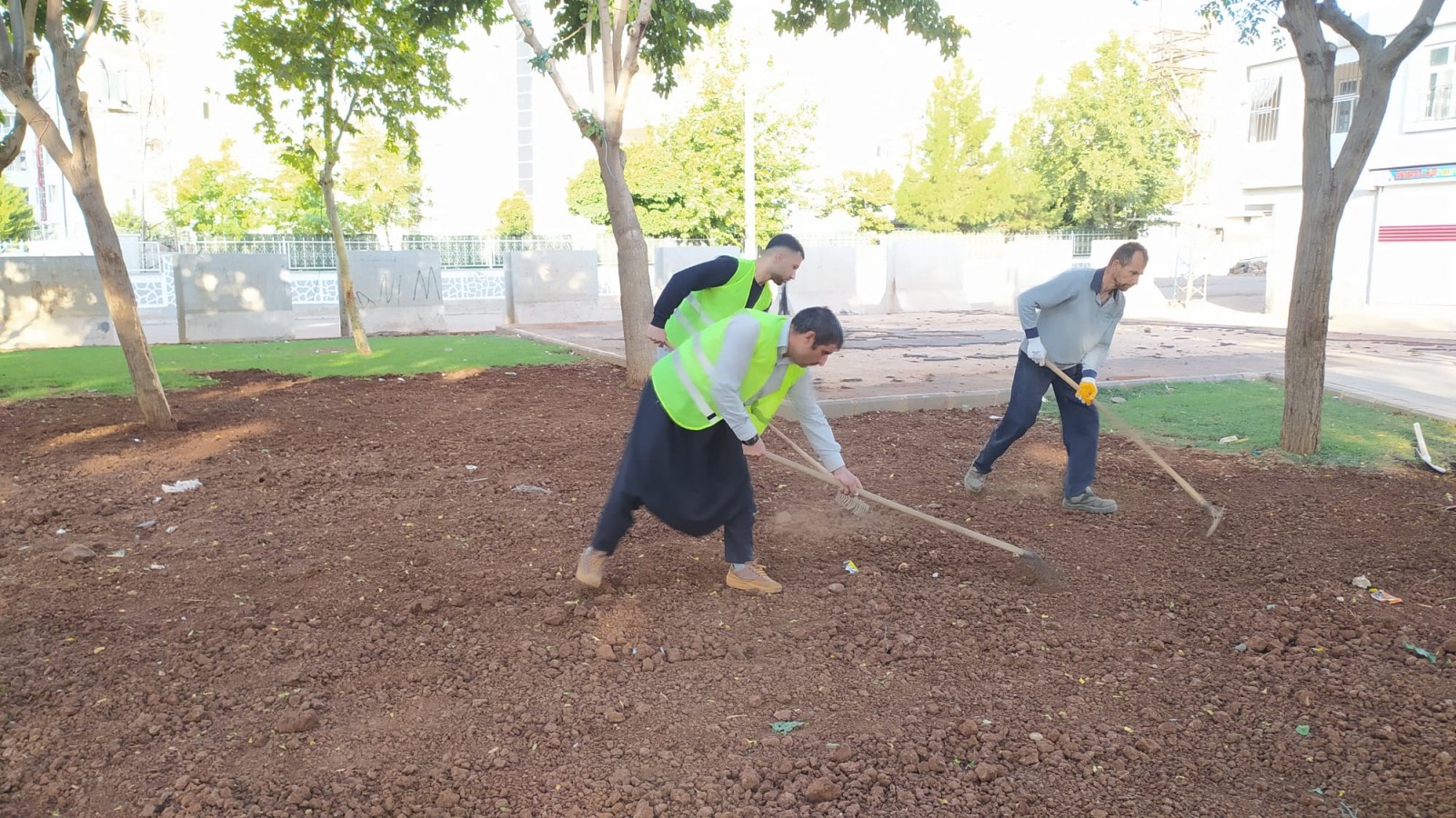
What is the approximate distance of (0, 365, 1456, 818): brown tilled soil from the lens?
10.1ft

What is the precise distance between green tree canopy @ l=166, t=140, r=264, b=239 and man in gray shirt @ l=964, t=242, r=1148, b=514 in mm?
31649

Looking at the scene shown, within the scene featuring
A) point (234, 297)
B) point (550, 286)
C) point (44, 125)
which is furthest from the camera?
point (550, 286)

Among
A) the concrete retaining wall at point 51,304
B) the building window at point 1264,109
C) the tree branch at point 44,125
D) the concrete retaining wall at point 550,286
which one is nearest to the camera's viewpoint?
the tree branch at point 44,125

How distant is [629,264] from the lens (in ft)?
34.0

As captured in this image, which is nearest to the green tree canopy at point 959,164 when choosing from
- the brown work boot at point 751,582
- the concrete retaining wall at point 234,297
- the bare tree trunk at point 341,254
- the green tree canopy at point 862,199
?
the green tree canopy at point 862,199

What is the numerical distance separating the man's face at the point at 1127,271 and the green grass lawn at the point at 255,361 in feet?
28.5

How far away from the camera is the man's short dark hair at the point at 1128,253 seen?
5512 millimetres

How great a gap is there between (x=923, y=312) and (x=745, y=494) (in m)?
19.8

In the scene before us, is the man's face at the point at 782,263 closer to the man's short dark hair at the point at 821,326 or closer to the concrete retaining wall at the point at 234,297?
the man's short dark hair at the point at 821,326

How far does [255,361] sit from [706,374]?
36.7 feet

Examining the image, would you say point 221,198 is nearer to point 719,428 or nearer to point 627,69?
point 627,69

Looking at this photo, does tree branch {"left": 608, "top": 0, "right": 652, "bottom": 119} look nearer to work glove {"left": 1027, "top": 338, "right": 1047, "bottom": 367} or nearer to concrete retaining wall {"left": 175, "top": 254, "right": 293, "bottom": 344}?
work glove {"left": 1027, "top": 338, "right": 1047, "bottom": 367}

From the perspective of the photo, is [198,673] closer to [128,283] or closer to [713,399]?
[713,399]

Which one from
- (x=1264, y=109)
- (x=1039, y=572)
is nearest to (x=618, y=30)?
(x=1039, y=572)
